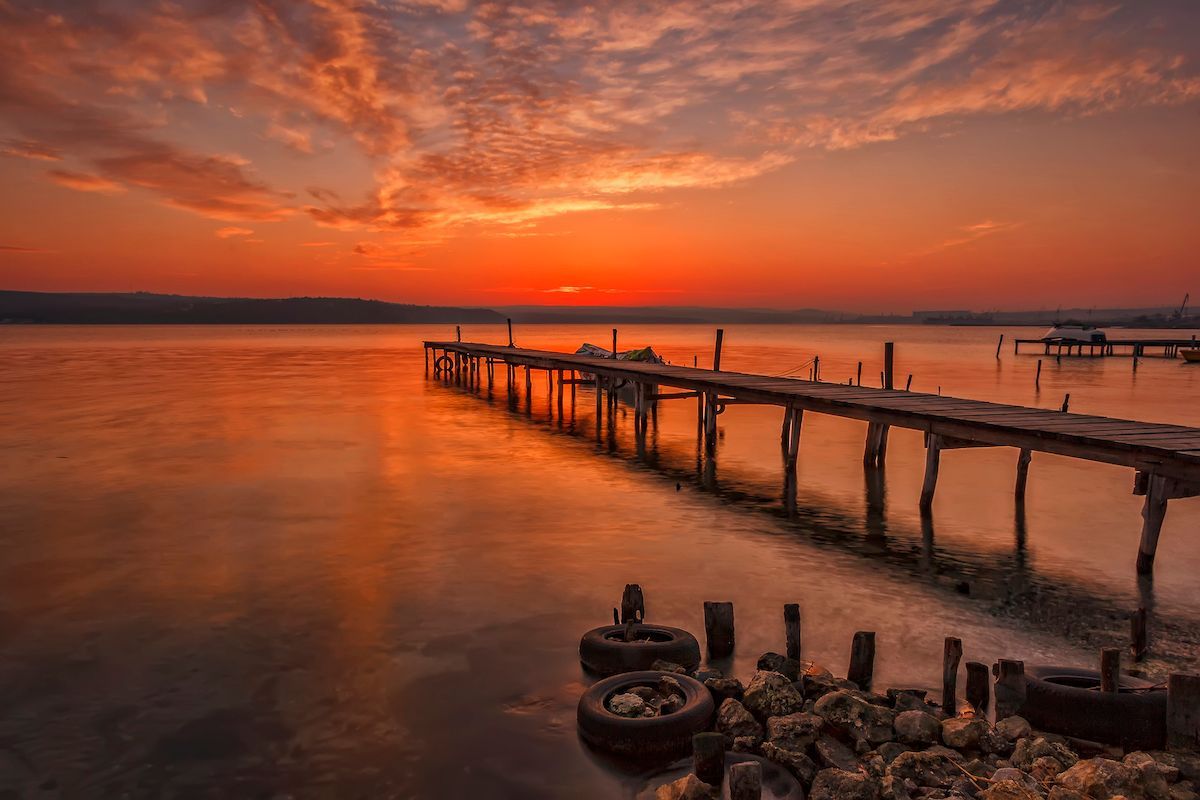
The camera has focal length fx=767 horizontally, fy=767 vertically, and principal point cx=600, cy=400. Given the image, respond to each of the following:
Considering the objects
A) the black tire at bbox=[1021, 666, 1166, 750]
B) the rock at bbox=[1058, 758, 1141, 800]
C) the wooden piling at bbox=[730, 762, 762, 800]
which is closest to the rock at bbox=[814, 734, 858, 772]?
the wooden piling at bbox=[730, 762, 762, 800]

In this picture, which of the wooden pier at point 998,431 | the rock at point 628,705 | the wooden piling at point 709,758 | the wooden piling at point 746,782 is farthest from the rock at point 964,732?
the wooden pier at point 998,431

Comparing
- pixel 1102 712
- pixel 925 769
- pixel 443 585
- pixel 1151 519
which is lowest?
pixel 443 585

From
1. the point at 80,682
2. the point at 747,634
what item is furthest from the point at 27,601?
the point at 747,634

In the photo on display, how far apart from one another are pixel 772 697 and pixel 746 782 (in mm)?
2102

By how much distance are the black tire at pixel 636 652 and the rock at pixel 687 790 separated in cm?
229

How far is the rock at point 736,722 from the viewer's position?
7.29 meters

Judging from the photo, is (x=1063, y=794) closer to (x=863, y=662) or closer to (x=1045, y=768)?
(x=1045, y=768)

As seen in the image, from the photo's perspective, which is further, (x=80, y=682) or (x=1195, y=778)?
(x=80, y=682)

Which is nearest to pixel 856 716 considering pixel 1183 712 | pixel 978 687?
pixel 978 687

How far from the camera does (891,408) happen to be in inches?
629

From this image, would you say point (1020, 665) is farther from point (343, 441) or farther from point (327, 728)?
point (343, 441)

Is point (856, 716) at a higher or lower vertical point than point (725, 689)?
higher

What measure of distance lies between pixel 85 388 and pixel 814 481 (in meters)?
45.1

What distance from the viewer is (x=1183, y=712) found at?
685 cm
